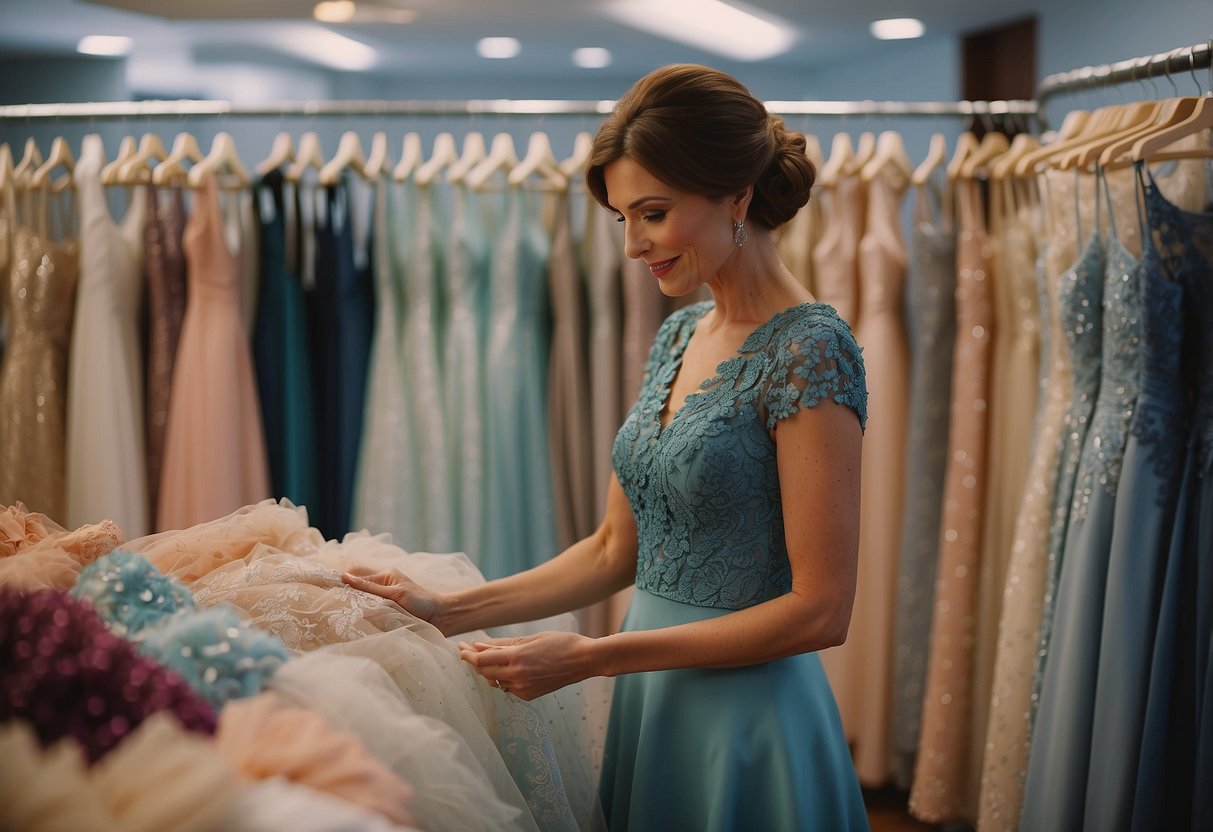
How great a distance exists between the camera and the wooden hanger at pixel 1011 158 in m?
2.59

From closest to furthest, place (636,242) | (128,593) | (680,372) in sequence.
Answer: (128,593) < (636,242) < (680,372)

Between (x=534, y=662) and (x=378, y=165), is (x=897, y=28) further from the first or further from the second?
(x=534, y=662)

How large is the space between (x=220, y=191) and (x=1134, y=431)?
222 cm

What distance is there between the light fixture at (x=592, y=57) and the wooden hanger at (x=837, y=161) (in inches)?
99.0

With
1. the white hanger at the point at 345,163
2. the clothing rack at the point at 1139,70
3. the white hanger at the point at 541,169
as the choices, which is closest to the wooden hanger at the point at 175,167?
the white hanger at the point at 345,163

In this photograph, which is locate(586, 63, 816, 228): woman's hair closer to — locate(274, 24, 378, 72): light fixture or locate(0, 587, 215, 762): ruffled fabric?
locate(0, 587, 215, 762): ruffled fabric

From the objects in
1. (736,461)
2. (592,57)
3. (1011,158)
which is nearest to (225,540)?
(736,461)

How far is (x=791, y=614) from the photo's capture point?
53.2 inches

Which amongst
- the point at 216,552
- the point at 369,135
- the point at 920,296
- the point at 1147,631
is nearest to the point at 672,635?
the point at 216,552

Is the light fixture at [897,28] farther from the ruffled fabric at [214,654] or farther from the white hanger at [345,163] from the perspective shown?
the ruffled fabric at [214,654]

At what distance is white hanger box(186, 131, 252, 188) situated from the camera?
2.68m

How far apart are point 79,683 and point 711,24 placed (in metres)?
4.29

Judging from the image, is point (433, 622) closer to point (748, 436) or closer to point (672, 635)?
point (672, 635)

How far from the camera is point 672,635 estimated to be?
1386 mm
